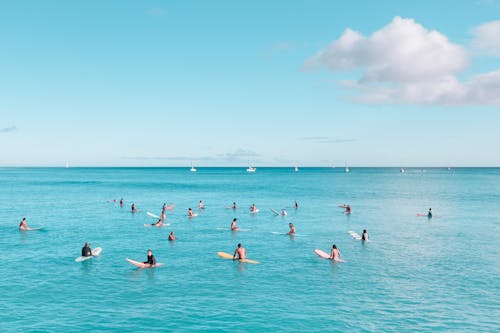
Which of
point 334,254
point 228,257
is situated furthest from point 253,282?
point 334,254

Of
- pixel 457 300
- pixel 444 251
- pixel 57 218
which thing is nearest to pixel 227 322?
pixel 457 300

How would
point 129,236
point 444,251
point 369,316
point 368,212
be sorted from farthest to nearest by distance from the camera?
point 368,212 → point 129,236 → point 444,251 → point 369,316

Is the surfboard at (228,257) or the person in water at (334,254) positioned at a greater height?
the person in water at (334,254)

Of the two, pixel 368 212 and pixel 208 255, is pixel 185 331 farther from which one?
pixel 368 212

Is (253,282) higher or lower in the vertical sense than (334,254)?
lower

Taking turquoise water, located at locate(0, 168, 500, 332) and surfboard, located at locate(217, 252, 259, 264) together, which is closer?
turquoise water, located at locate(0, 168, 500, 332)

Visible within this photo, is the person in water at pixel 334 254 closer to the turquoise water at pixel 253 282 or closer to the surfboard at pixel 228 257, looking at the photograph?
the turquoise water at pixel 253 282

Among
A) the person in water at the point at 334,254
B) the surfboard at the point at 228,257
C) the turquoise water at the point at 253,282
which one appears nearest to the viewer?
the turquoise water at the point at 253,282

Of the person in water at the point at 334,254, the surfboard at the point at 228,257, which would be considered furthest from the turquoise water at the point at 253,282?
the surfboard at the point at 228,257

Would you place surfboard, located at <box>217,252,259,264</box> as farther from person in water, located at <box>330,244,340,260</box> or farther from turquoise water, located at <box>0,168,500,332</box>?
person in water, located at <box>330,244,340,260</box>

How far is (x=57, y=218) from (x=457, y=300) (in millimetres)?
62051

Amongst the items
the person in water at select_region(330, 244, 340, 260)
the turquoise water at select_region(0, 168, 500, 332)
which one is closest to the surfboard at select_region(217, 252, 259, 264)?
the turquoise water at select_region(0, 168, 500, 332)

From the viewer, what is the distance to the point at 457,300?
26.9 meters

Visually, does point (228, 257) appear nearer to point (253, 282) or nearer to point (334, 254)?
point (253, 282)
